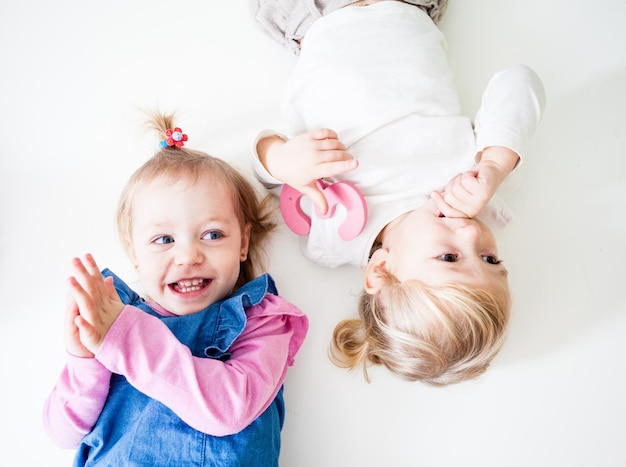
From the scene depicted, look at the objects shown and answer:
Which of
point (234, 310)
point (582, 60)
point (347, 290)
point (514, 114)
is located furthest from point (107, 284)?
point (582, 60)

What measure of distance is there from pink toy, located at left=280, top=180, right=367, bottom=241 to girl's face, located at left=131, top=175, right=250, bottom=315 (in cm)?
16

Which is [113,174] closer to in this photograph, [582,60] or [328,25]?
[328,25]

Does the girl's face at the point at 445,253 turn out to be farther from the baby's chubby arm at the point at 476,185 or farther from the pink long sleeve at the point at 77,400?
the pink long sleeve at the point at 77,400

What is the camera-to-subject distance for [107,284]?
30.5 inches

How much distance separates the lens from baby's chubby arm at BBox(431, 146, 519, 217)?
86 cm

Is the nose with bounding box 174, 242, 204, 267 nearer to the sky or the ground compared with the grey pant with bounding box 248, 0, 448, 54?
nearer to the ground

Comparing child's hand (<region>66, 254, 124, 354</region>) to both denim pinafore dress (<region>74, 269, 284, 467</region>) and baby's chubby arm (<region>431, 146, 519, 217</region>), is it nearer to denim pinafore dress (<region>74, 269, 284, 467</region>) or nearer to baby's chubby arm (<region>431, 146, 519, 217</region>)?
denim pinafore dress (<region>74, 269, 284, 467</region>)

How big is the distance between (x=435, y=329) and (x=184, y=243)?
0.46 m

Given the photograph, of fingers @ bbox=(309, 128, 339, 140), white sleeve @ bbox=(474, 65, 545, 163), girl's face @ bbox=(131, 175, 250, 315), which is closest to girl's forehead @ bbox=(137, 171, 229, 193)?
girl's face @ bbox=(131, 175, 250, 315)

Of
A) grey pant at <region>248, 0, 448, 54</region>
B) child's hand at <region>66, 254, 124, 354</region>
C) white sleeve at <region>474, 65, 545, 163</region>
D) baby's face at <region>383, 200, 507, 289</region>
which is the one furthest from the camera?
grey pant at <region>248, 0, 448, 54</region>

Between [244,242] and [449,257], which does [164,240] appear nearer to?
[244,242]

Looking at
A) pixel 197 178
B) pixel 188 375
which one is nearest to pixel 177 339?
pixel 188 375

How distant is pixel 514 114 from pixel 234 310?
2.20 feet

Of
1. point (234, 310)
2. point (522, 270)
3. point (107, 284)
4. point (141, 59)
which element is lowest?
point (522, 270)
